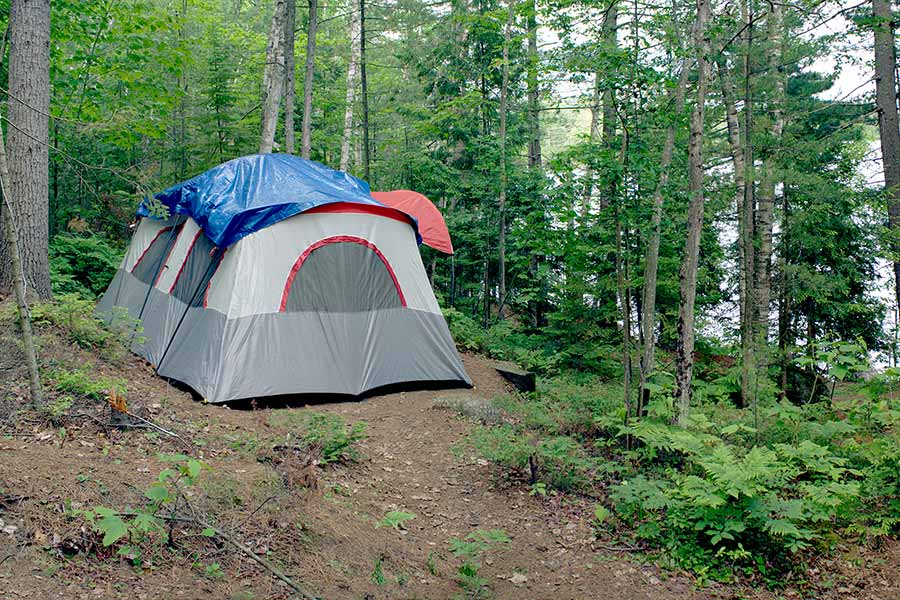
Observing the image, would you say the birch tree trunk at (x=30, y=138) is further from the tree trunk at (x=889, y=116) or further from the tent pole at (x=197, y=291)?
the tree trunk at (x=889, y=116)

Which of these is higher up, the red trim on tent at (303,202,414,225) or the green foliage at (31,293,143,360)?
the red trim on tent at (303,202,414,225)

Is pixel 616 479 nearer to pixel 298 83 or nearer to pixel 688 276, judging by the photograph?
pixel 688 276

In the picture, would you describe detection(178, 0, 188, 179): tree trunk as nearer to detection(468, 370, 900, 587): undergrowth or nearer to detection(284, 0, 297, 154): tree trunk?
detection(284, 0, 297, 154): tree trunk

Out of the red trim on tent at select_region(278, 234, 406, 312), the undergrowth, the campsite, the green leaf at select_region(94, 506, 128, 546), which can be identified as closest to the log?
the campsite

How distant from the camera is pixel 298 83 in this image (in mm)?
17641

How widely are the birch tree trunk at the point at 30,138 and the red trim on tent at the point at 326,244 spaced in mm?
2801

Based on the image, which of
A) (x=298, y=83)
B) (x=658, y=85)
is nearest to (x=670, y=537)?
(x=658, y=85)

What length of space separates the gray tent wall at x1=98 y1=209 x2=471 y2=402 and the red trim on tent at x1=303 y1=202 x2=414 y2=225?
7cm

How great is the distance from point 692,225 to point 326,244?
4.02 meters

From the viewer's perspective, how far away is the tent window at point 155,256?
873 cm

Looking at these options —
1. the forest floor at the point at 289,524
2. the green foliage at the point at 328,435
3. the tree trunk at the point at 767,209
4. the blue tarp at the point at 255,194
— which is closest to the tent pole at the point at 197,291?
the blue tarp at the point at 255,194

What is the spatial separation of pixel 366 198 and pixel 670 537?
5256 mm

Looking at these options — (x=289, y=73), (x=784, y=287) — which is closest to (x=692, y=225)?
(x=784, y=287)

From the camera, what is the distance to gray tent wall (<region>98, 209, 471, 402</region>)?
6.76 meters
